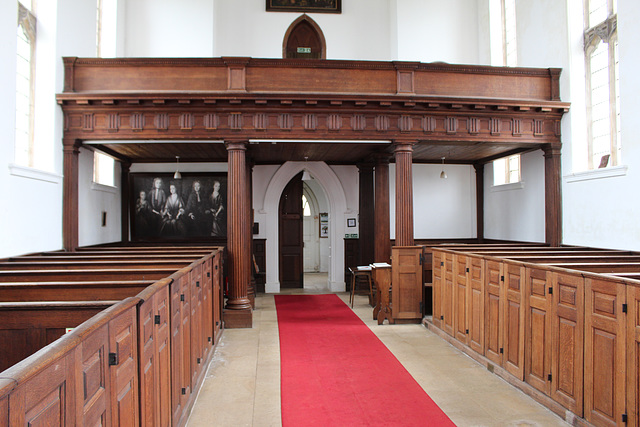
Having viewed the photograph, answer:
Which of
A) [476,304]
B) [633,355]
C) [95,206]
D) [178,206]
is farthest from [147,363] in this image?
[178,206]

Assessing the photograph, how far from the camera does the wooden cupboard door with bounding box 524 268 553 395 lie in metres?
3.97

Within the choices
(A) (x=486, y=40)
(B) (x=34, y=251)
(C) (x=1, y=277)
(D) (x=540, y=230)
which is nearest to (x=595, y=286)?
(C) (x=1, y=277)

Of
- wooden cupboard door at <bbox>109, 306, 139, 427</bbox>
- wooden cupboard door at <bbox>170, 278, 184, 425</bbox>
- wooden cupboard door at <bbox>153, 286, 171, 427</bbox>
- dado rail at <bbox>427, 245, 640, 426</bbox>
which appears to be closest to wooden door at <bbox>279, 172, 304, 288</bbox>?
dado rail at <bbox>427, 245, 640, 426</bbox>

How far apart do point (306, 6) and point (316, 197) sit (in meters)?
5.96

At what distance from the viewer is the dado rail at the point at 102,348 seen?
1284 mm

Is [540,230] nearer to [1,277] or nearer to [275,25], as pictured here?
[275,25]

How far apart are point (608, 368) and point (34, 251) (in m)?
7.02

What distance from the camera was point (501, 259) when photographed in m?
4.84

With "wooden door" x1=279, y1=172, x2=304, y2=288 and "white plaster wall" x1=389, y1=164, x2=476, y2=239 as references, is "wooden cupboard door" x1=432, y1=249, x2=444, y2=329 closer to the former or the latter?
"white plaster wall" x1=389, y1=164, x2=476, y2=239

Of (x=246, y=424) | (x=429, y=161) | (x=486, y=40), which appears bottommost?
(x=246, y=424)

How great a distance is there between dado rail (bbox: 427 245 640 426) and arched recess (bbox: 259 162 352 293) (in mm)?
5681

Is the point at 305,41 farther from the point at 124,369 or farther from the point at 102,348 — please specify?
the point at 102,348

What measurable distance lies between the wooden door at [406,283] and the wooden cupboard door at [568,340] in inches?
142

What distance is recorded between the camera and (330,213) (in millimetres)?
11477
